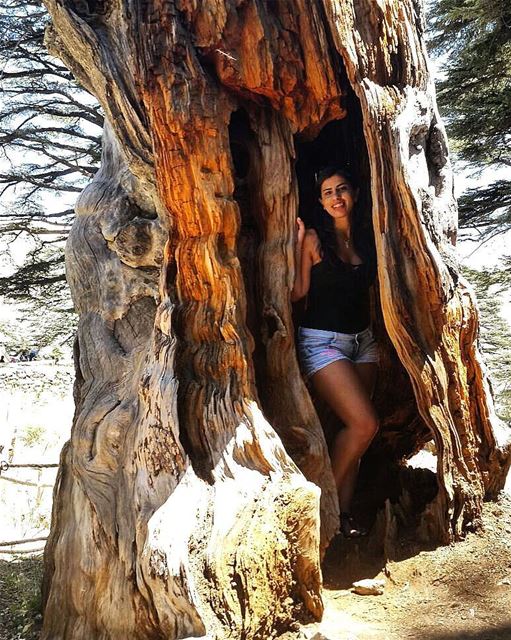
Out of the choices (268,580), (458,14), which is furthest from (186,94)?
(458,14)

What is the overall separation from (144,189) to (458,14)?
4.93m

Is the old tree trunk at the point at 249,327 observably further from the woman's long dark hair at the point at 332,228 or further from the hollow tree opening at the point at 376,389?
the woman's long dark hair at the point at 332,228

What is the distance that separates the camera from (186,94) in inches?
123

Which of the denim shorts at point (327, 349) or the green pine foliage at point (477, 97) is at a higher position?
the green pine foliage at point (477, 97)

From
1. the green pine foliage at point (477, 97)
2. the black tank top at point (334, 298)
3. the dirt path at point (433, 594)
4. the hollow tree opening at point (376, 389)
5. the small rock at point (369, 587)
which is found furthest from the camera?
the green pine foliage at point (477, 97)

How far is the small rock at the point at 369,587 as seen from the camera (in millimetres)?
2982

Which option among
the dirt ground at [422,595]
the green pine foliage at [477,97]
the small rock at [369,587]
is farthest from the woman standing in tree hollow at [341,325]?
the green pine foliage at [477,97]

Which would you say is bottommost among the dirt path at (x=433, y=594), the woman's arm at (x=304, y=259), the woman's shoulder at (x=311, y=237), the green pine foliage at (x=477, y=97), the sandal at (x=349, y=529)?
the dirt path at (x=433, y=594)

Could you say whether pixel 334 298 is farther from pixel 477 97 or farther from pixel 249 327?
pixel 477 97

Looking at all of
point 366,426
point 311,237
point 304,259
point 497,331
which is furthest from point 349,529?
point 497,331

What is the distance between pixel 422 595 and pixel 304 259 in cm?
172

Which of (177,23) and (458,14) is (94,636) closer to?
(177,23)

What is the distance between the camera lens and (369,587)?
299 centimetres

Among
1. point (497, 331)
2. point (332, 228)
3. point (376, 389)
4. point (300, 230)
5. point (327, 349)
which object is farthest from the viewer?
point (497, 331)
